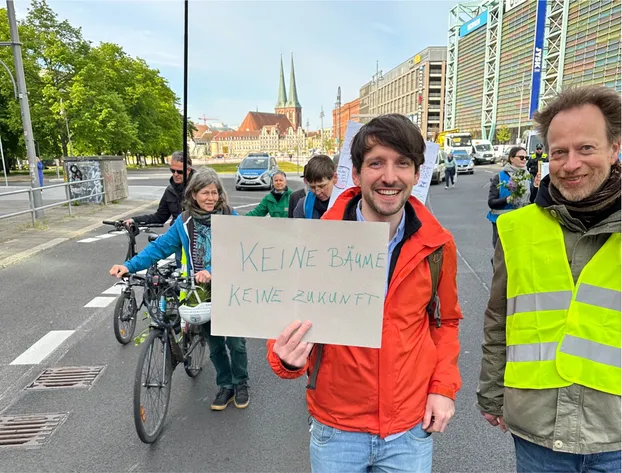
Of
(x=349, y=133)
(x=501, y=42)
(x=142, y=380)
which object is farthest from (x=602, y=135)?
(x=501, y=42)

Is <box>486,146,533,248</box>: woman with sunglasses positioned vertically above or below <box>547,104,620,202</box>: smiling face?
below

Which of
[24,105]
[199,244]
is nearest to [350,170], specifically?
[199,244]

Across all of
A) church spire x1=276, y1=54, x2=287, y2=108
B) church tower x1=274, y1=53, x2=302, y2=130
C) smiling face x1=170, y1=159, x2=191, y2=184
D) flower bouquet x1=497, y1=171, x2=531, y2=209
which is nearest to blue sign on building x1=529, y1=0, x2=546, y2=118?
flower bouquet x1=497, y1=171, x2=531, y2=209

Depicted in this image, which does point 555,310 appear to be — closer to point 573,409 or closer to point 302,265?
point 573,409

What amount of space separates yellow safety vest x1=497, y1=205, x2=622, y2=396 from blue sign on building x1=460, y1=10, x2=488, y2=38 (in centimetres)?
8239

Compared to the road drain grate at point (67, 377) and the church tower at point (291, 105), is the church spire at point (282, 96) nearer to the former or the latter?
the church tower at point (291, 105)

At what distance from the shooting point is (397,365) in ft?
5.02

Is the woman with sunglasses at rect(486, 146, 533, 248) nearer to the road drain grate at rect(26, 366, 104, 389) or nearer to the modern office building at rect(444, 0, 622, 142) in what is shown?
the road drain grate at rect(26, 366, 104, 389)

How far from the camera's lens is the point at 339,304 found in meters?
1.45

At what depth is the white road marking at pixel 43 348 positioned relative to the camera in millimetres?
4285

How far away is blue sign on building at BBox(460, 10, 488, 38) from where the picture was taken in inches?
2832

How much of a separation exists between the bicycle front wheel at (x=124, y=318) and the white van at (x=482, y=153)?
41931mm

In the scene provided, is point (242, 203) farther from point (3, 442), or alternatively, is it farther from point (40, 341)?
point (3, 442)

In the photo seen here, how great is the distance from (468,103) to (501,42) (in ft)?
44.1
